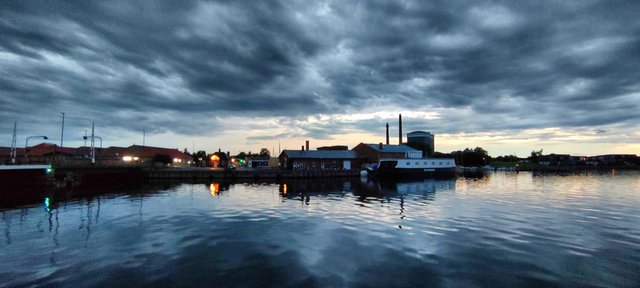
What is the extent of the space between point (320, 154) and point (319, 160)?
2625mm

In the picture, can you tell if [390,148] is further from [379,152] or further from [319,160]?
Answer: [319,160]

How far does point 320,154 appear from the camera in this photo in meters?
91.5

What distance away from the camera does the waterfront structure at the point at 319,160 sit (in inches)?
3457

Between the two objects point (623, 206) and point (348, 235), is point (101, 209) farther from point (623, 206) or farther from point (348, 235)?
point (623, 206)

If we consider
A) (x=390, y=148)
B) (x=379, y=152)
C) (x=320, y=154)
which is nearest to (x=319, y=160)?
(x=320, y=154)

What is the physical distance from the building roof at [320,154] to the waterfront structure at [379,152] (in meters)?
5.83

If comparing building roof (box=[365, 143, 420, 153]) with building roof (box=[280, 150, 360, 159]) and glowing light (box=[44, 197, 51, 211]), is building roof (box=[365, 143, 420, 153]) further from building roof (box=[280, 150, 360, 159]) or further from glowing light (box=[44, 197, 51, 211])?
glowing light (box=[44, 197, 51, 211])

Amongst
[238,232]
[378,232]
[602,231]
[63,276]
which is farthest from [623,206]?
[63,276]

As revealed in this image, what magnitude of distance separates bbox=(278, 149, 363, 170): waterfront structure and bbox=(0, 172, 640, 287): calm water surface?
6034 centimetres

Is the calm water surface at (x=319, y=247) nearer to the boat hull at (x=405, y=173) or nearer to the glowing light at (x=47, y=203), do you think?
the glowing light at (x=47, y=203)

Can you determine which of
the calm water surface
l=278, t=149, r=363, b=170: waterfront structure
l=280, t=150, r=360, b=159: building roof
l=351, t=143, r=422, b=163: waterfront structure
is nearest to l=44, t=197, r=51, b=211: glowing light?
the calm water surface

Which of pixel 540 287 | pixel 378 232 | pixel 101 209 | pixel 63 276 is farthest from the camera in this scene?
pixel 101 209

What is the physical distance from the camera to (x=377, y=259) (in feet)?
44.6

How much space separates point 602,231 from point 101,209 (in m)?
36.6
